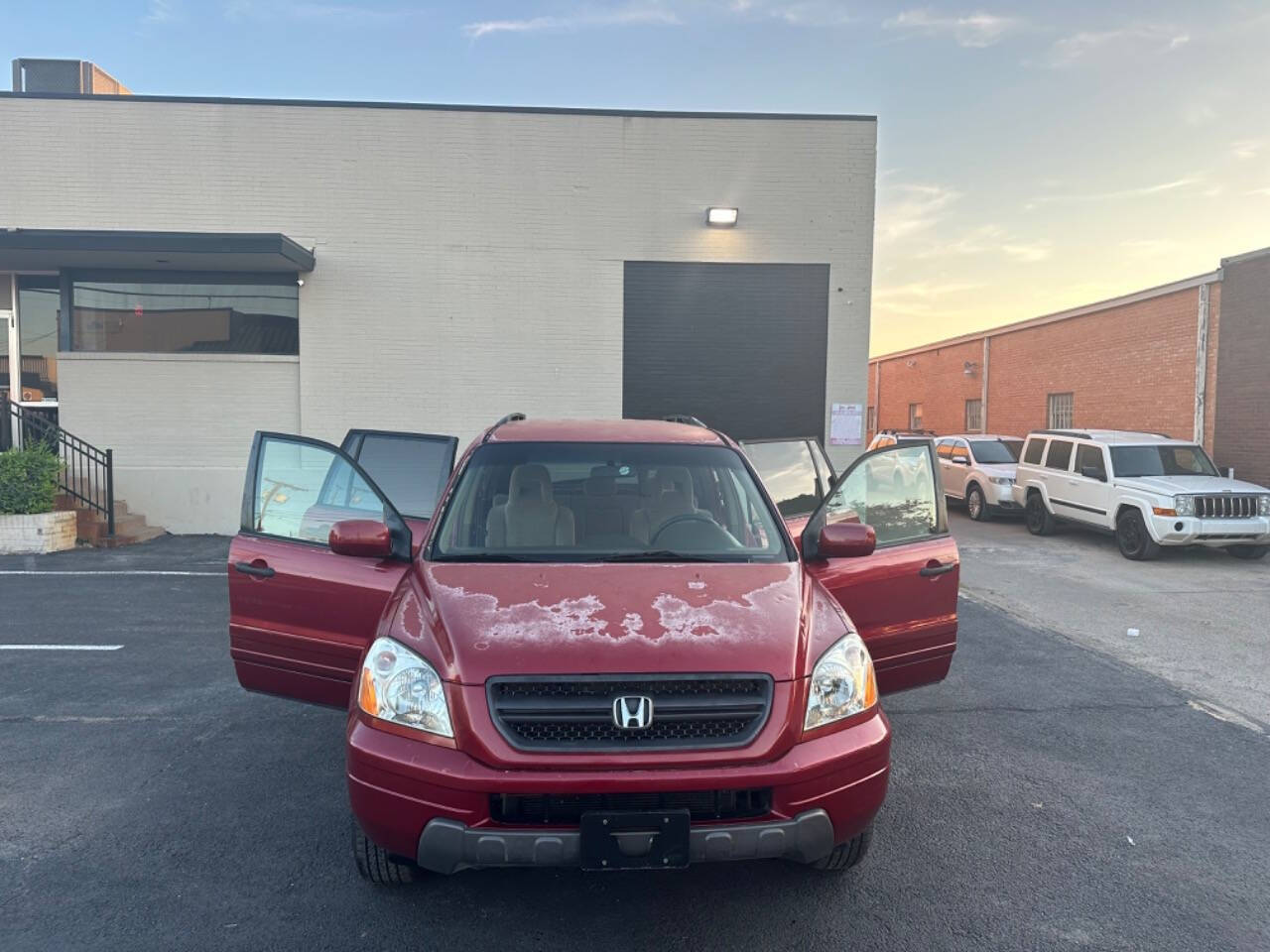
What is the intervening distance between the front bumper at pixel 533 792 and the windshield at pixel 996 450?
16.3m

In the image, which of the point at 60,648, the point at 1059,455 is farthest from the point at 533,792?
the point at 1059,455

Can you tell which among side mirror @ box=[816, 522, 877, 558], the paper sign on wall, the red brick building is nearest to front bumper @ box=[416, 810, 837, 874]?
side mirror @ box=[816, 522, 877, 558]

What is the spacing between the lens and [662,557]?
348cm

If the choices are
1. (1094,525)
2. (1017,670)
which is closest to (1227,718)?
(1017,670)

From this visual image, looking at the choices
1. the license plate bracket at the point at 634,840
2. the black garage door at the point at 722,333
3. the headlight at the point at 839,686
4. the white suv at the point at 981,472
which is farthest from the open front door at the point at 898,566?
the white suv at the point at 981,472

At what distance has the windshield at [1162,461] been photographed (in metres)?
12.6

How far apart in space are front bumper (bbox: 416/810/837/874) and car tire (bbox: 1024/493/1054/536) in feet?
43.6

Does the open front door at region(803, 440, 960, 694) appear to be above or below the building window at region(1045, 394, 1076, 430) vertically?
below

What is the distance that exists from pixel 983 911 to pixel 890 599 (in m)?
1.56

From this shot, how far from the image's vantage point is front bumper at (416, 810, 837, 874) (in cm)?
253

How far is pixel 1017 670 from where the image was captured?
621 centimetres

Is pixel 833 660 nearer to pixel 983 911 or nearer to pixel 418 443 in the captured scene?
pixel 983 911

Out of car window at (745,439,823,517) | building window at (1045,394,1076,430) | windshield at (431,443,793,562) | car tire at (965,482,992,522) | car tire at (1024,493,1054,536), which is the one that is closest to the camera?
windshield at (431,443,793,562)

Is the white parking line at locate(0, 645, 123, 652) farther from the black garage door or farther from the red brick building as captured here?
the red brick building
